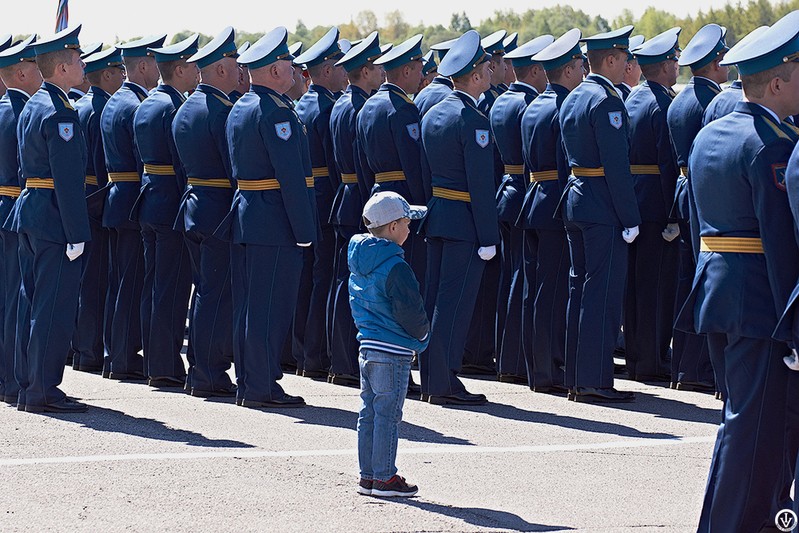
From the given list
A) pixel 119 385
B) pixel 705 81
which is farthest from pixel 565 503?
pixel 119 385

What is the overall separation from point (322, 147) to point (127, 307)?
5.92ft

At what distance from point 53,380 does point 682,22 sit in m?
45.7

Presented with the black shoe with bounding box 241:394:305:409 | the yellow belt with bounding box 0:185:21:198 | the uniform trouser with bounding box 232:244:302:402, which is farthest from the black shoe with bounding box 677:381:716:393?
the yellow belt with bounding box 0:185:21:198

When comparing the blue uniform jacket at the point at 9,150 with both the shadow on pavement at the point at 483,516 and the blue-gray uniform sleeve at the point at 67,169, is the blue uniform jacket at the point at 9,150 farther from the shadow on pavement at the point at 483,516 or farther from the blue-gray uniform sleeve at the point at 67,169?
the shadow on pavement at the point at 483,516

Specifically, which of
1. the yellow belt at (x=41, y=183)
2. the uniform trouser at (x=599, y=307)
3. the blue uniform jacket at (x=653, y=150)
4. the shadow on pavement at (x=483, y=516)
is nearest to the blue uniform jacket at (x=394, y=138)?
the uniform trouser at (x=599, y=307)

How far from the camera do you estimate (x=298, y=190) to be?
30.1ft

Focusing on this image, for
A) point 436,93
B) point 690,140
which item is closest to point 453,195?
point 436,93

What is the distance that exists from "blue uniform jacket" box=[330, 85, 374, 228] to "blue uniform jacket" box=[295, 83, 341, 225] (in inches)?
11.0

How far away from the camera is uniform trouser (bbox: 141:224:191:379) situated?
33.9 feet

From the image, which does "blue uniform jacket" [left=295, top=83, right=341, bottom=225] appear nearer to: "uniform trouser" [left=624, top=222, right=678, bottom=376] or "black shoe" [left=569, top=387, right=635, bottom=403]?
"uniform trouser" [left=624, top=222, right=678, bottom=376]

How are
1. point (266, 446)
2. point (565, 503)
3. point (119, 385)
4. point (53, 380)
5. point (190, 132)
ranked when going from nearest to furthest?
point (565, 503) → point (266, 446) → point (53, 380) → point (190, 132) → point (119, 385)

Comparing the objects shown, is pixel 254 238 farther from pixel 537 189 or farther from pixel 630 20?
pixel 630 20

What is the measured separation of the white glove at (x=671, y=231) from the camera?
10188 mm

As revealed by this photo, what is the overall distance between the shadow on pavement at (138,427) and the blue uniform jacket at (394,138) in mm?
2298
